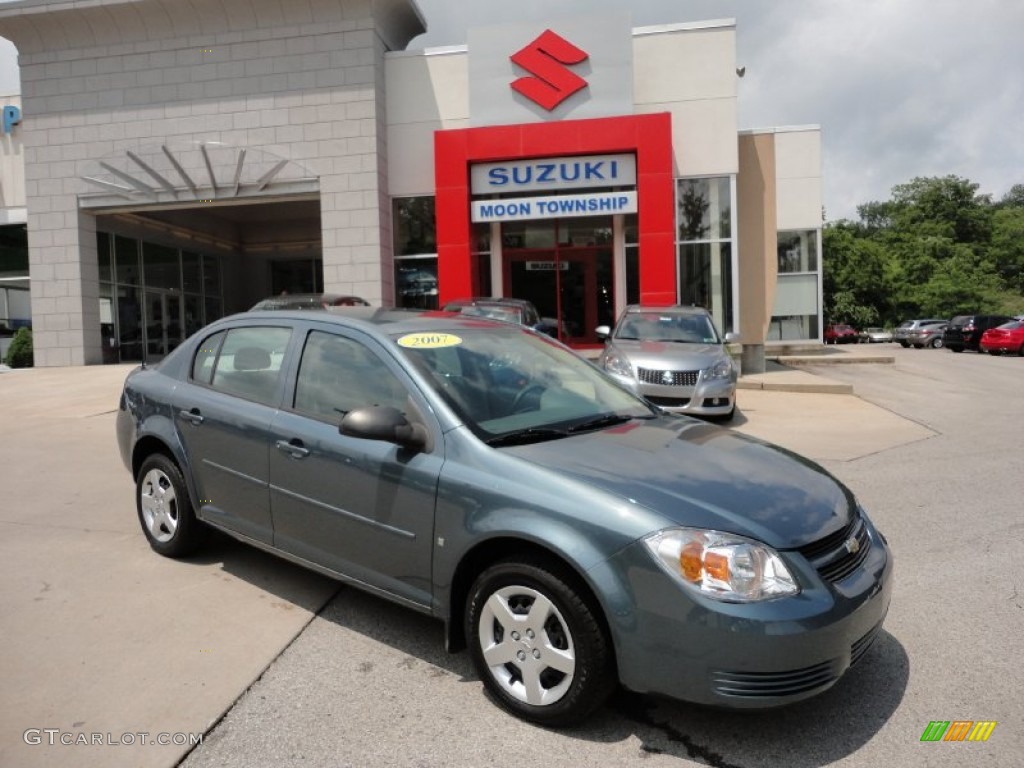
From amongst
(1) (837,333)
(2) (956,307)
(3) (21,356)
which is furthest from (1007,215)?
(3) (21,356)

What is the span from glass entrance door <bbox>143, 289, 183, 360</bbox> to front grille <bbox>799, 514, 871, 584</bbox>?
23.9 metres

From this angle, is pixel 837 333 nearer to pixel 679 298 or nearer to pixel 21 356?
pixel 679 298

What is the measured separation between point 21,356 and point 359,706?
823 inches

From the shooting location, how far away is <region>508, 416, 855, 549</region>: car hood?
279 cm

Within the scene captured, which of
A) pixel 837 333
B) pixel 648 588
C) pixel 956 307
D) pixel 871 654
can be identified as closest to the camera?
pixel 648 588

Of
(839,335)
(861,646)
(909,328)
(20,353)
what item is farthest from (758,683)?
(839,335)

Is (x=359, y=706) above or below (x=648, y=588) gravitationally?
below

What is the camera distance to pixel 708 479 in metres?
3.06

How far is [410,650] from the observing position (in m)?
3.60

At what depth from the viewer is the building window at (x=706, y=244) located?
1741 cm

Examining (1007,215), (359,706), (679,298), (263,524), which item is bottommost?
(359,706)

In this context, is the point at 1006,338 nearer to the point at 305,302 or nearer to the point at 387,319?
the point at 305,302

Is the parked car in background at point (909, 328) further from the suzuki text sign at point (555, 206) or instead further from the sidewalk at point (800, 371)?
the suzuki text sign at point (555, 206)

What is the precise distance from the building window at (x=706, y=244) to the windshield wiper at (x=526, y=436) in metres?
14.8
